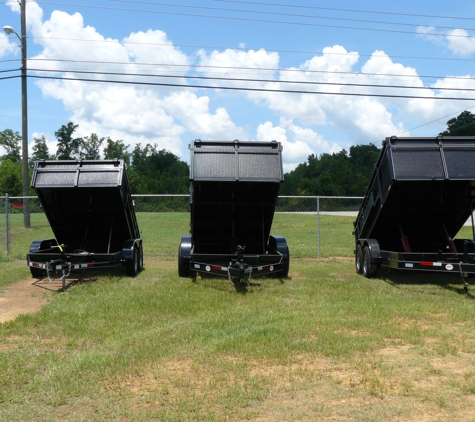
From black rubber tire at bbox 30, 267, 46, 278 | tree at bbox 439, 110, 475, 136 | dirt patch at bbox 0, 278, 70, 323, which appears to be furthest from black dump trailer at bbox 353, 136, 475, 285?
tree at bbox 439, 110, 475, 136

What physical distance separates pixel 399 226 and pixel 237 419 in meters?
8.45

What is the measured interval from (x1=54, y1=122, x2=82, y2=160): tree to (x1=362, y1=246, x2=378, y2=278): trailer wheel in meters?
87.4

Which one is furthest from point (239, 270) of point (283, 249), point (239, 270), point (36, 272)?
point (36, 272)

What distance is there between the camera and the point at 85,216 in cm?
1230

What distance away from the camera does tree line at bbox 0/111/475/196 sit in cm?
6975

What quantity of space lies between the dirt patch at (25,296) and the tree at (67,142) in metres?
86.0

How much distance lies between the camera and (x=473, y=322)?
7.52m

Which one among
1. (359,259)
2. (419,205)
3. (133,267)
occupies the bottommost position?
(133,267)

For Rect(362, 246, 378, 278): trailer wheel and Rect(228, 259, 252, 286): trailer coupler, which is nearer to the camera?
Rect(228, 259, 252, 286): trailer coupler

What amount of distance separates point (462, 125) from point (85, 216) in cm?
6705

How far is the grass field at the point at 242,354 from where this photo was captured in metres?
4.48

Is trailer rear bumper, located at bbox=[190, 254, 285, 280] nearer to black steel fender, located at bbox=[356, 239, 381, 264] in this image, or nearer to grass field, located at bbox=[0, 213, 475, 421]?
grass field, located at bbox=[0, 213, 475, 421]

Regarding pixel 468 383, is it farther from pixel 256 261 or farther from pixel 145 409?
pixel 256 261

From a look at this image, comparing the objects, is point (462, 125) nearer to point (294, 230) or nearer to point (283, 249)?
point (294, 230)
